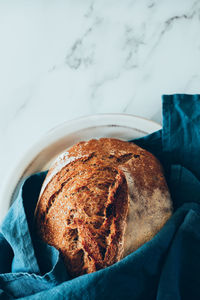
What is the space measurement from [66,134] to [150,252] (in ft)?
1.23

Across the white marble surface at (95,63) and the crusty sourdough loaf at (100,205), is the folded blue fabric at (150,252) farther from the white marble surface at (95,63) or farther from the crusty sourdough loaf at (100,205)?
the white marble surface at (95,63)

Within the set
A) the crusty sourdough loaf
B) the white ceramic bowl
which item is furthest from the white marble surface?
the crusty sourdough loaf

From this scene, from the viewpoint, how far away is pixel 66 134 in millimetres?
929

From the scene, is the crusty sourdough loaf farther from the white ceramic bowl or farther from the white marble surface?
the white marble surface

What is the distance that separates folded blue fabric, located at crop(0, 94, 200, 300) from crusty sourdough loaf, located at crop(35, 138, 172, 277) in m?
0.03

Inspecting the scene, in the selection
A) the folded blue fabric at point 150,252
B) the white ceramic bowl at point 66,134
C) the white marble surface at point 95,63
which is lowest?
the folded blue fabric at point 150,252

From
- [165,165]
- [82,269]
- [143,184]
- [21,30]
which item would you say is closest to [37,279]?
[82,269]

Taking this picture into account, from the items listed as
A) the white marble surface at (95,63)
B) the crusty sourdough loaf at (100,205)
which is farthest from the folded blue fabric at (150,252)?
the white marble surface at (95,63)

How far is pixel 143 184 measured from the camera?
792 mm

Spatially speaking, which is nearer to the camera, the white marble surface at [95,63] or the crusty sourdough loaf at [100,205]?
the crusty sourdough loaf at [100,205]

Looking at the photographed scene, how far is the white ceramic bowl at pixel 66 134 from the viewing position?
92cm

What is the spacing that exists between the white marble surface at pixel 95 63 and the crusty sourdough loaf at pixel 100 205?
0.23 metres

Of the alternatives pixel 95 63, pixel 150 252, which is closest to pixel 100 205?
pixel 150 252

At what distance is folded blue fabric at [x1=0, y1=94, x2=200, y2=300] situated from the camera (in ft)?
2.39
